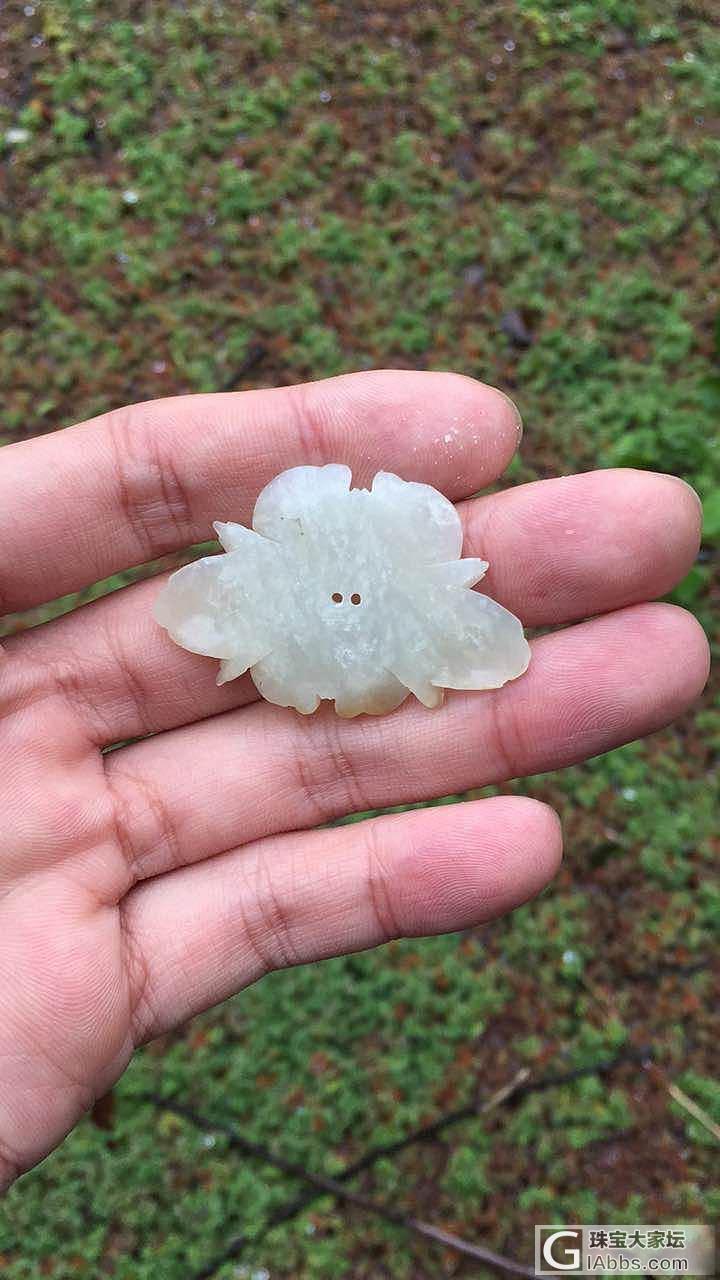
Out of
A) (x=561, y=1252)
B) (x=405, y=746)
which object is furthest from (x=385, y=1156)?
(x=405, y=746)

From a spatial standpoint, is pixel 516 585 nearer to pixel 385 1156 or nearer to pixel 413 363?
pixel 413 363

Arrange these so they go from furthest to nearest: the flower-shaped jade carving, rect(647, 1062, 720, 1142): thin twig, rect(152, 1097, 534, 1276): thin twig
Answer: rect(647, 1062, 720, 1142): thin twig
rect(152, 1097, 534, 1276): thin twig
the flower-shaped jade carving

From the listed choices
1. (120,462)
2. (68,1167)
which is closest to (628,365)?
(120,462)

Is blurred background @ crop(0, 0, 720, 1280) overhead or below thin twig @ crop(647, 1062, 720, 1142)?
overhead

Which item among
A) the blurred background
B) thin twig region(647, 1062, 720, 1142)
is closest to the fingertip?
the blurred background

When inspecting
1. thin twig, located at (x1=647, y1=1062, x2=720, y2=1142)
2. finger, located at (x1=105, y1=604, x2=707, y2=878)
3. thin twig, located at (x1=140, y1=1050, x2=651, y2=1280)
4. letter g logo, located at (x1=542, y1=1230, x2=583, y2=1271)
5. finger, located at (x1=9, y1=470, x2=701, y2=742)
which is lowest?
letter g logo, located at (x1=542, y1=1230, x2=583, y2=1271)

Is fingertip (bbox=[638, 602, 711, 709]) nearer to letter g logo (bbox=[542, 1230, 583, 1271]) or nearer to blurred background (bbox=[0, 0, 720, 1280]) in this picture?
blurred background (bbox=[0, 0, 720, 1280])

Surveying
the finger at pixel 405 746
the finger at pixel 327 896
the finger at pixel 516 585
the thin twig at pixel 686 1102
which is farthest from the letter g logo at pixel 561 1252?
the finger at pixel 516 585

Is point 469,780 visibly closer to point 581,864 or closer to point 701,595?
point 581,864
